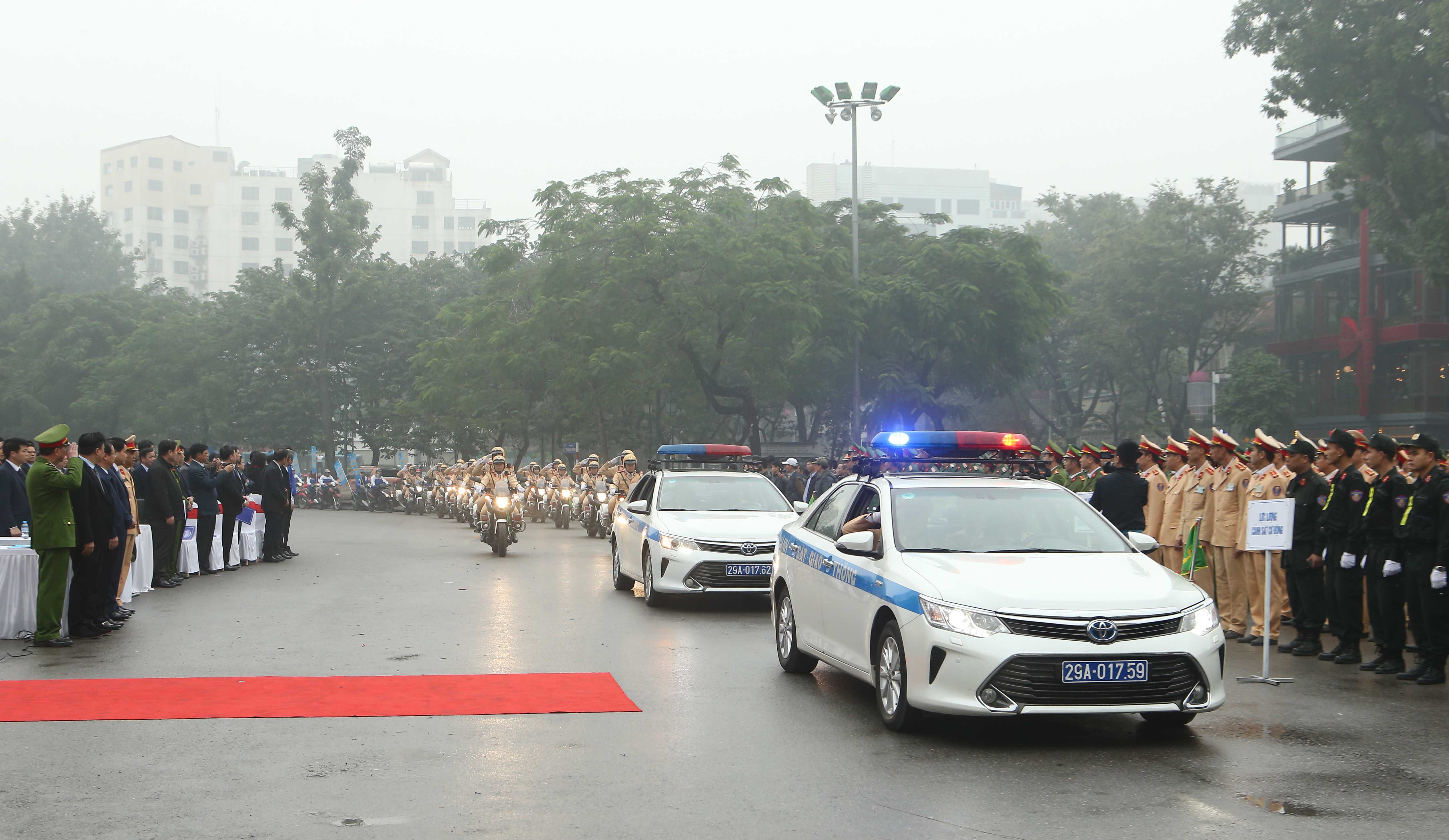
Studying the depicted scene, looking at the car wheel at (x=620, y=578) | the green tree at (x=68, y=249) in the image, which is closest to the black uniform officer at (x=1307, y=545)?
the car wheel at (x=620, y=578)

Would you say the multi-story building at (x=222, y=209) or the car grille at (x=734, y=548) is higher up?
the multi-story building at (x=222, y=209)

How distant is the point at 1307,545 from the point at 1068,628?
5.29 m

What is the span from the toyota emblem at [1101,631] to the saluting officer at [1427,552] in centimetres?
380

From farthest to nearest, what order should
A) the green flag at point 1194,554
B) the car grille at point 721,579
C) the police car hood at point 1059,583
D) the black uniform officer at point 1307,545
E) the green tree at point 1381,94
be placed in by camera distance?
the green tree at point 1381,94 < the car grille at point 721,579 < the green flag at point 1194,554 < the black uniform officer at point 1307,545 < the police car hood at point 1059,583

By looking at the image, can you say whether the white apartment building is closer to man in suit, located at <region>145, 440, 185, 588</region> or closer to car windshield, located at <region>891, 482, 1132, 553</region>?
man in suit, located at <region>145, 440, 185, 588</region>

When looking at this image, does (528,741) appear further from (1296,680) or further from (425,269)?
(425,269)

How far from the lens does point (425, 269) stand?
2781 inches

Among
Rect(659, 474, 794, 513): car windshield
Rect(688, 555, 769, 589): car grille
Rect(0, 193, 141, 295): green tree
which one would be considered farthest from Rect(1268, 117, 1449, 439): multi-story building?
Rect(0, 193, 141, 295): green tree

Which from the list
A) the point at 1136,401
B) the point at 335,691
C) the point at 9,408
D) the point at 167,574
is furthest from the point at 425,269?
the point at 335,691

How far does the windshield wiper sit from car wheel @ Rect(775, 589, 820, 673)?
2.04 metres

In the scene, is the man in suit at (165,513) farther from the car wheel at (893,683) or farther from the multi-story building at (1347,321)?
the multi-story building at (1347,321)

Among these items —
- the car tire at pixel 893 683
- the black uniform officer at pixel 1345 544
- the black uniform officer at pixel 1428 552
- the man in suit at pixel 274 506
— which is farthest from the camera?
the man in suit at pixel 274 506

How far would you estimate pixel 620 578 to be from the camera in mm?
18188

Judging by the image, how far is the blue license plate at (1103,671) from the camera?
756cm
